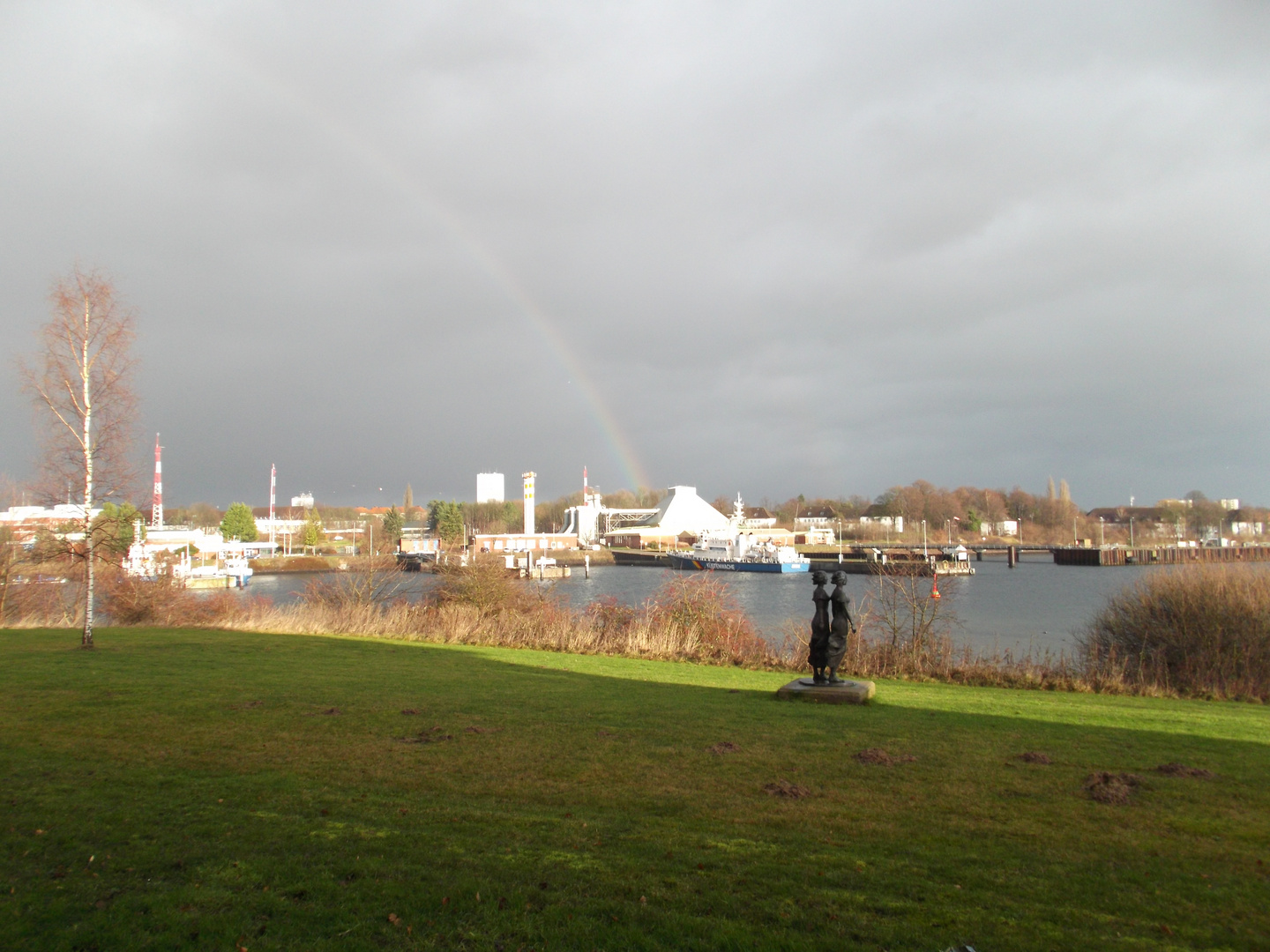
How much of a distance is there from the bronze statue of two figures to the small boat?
77084 mm

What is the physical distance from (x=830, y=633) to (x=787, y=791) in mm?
6185

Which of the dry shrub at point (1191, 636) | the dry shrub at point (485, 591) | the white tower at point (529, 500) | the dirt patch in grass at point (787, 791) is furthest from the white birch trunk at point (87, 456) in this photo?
the white tower at point (529, 500)

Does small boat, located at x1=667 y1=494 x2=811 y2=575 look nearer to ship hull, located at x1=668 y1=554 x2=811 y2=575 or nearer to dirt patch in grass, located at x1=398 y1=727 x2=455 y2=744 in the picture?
ship hull, located at x1=668 y1=554 x2=811 y2=575

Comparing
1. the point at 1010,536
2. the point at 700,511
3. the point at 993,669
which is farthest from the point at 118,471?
the point at 1010,536

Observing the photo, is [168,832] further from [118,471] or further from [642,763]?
[118,471]

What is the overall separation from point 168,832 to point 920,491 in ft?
541

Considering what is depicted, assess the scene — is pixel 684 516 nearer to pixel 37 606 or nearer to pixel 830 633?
pixel 37 606

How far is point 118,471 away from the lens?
51.3 feet

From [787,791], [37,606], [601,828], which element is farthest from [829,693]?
[37,606]

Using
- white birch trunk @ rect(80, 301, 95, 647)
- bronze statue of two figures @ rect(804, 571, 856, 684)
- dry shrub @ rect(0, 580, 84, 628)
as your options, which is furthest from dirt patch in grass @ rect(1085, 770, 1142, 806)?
dry shrub @ rect(0, 580, 84, 628)

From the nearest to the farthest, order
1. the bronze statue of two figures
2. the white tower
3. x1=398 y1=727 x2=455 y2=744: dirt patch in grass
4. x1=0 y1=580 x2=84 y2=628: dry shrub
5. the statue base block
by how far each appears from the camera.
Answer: x1=398 y1=727 x2=455 y2=744: dirt patch in grass, the statue base block, the bronze statue of two figures, x1=0 y1=580 x2=84 y2=628: dry shrub, the white tower

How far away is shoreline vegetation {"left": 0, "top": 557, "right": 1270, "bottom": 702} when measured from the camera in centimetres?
1817

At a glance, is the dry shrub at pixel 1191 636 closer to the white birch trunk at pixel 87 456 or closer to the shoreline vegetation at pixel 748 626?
the shoreline vegetation at pixel 748 626

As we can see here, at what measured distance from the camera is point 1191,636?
2025cm
